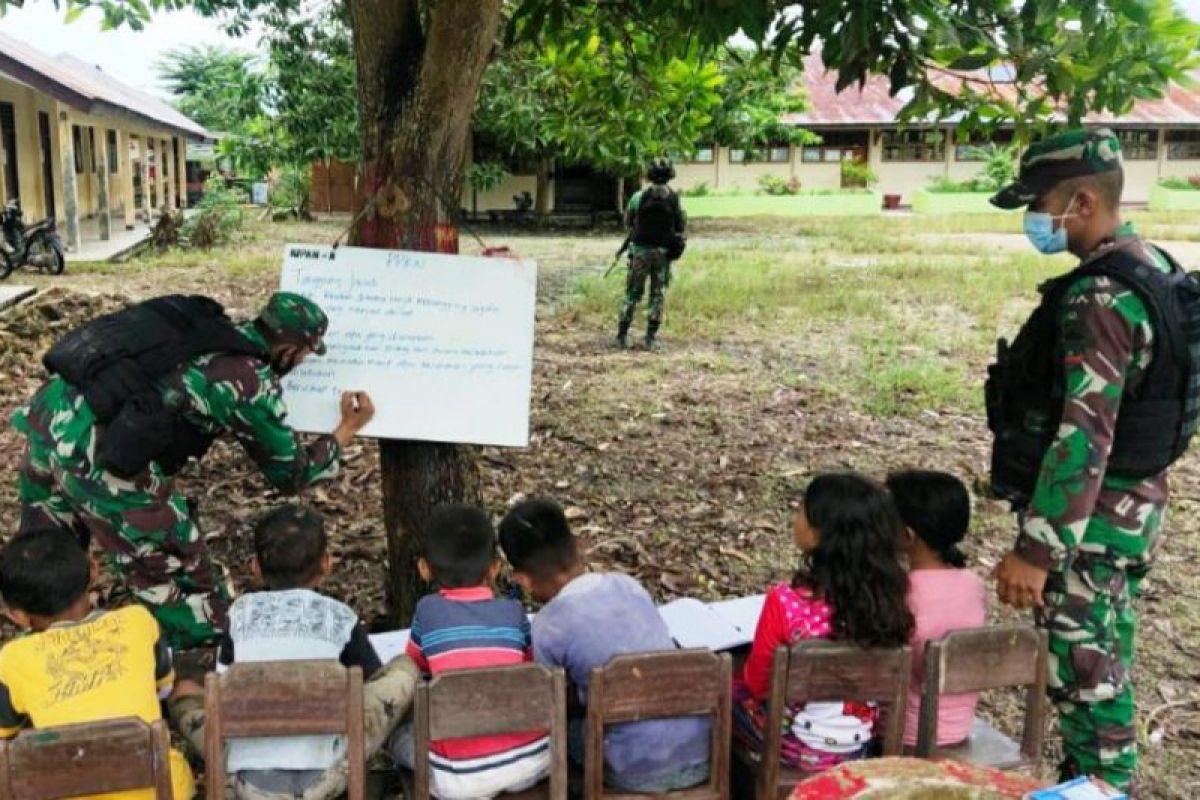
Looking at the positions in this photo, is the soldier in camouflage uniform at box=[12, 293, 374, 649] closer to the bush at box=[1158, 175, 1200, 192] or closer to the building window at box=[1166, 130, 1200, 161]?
the bush at box=[1158, 175, 1200, 192]

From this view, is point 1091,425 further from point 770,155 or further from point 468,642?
point 770,155

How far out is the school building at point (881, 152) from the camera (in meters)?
33.5

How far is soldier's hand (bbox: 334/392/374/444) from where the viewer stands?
349 cm

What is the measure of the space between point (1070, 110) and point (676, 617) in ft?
7.79

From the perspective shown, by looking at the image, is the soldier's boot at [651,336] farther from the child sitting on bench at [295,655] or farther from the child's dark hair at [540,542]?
the child sitting on bench at [295,655]

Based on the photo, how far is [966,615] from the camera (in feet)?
9.46

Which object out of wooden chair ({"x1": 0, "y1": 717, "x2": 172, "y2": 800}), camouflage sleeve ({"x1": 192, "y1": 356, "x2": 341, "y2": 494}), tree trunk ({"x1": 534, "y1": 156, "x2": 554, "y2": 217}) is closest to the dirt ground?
camouflage sleeve ({"x1": 192, "y1": 356, "x2": 341, "y2": 494})

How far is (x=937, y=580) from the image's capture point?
2891 mm

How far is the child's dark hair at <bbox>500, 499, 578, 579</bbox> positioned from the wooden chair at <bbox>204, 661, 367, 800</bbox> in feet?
2.54

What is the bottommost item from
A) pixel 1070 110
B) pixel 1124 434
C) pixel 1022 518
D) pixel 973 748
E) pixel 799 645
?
pixel 973 748

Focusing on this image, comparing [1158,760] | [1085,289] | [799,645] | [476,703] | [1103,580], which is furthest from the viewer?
[1158,760]

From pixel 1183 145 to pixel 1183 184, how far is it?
3.85 m

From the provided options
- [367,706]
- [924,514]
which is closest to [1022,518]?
[924,514]

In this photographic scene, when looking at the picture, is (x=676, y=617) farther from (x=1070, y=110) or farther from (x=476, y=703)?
(x=1070, y=110)
